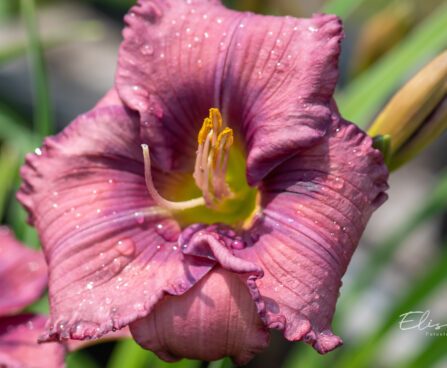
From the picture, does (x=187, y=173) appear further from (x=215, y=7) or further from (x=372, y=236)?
(x=372, y=236)

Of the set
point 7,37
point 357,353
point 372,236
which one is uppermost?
point 357,353

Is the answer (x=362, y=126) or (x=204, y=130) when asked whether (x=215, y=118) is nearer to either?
(x=204, y=130)

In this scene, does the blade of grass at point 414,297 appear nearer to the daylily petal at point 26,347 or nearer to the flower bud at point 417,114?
the flower bud at point 417,114

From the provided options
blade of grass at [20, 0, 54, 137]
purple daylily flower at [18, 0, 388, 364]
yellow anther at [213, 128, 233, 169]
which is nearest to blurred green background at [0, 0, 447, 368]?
blade of grass at [20, 0, 54, 137]

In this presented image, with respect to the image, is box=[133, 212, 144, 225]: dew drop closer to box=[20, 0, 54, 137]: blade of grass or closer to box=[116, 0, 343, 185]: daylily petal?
box=[116, 0, 343, 185]: daylily petal

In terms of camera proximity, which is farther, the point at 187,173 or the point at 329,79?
the point at 187,173

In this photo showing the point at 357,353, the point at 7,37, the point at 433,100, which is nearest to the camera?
the point at 433,100

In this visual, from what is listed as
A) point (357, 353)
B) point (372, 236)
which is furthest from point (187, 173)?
point (372, 236)
